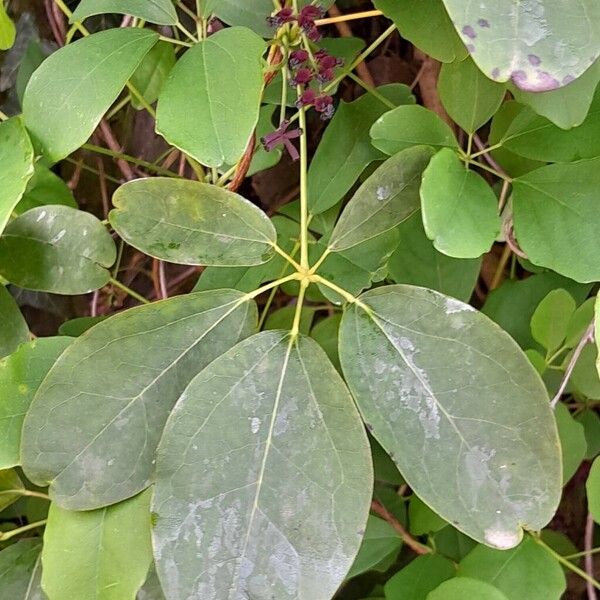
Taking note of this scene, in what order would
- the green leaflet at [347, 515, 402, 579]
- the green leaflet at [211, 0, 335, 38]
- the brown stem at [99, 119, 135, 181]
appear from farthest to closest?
the brown stem at [99, 119, 135, 181], the green leaflet at [347, 515, 402, 579], the green leaflet at [211, 0, 335, 38]

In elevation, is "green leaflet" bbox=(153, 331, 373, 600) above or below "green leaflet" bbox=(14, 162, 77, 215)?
below

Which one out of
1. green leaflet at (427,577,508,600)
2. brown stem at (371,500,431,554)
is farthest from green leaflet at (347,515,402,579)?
green leaflet at (427,577,508,600)

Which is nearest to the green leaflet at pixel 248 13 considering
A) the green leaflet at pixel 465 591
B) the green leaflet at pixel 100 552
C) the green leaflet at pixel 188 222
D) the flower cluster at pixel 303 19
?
the flower cluster at pixel 303 19

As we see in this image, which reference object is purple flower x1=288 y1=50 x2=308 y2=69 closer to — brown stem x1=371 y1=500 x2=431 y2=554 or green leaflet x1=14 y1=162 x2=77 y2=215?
green leaflet x1=14 y1=162 x2=77 y2=215

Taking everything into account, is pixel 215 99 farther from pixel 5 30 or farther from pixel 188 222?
pixel 5 30

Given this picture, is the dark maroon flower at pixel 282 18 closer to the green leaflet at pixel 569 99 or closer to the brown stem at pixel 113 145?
the green leaflet at pixel 569 99

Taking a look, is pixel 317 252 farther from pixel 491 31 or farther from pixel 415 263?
pixel 491 31

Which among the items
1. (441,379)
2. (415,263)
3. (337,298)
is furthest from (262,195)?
(441,379)
